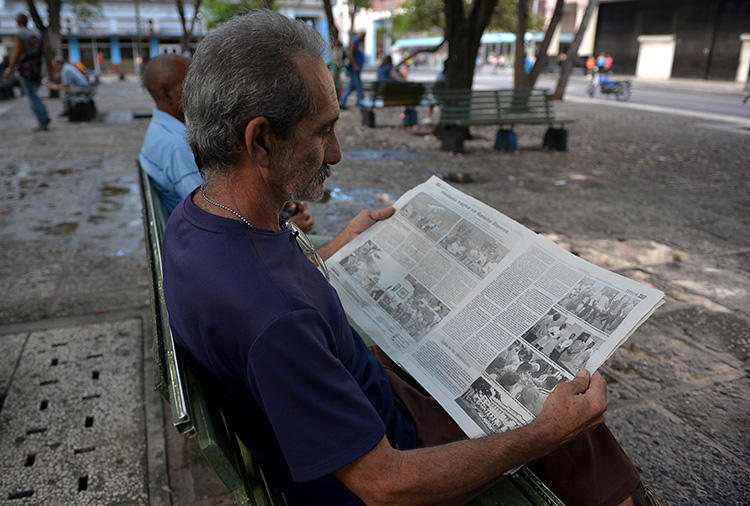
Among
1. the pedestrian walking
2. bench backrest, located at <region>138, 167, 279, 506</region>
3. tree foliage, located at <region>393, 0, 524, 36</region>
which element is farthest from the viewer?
tree foliage, located at <region>393, 0, 524, 36</region>

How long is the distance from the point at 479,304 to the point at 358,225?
57 centimetres

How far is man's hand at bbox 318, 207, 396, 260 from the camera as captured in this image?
6.25ft

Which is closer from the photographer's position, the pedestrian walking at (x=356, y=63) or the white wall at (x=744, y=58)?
the pedestrian walking at (x=356, y=63)

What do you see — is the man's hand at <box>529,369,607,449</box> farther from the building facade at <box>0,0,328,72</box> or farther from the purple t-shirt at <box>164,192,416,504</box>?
the building facade at <box>0,0,328,72</box>

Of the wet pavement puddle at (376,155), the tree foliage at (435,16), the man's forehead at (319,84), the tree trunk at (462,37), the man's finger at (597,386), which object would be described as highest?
the tree foliage at (435,16)

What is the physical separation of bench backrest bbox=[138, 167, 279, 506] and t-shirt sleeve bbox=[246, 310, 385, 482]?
0.10m

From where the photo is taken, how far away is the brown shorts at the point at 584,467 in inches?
52.0

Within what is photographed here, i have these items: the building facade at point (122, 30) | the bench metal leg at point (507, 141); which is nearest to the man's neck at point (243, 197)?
the bench metal leg at point (507, 141)

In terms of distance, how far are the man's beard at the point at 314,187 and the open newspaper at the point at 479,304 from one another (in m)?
0.47

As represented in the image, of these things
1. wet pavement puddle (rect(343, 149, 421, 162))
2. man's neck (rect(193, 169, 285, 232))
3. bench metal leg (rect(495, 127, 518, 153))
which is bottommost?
wet pavement puddle (rect(343, 149, 421, 162))

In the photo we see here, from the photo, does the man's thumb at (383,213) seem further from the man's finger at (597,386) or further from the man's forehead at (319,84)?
the man's finger at (597,386)

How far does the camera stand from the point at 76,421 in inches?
91.8

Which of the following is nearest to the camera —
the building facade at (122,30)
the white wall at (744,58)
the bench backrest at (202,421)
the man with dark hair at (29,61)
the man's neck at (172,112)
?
the bench backrest at (202,421)

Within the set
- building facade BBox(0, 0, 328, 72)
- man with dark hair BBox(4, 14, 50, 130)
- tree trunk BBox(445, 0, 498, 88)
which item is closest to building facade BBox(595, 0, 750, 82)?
building facade BBox(0, 0, 328, 72)
